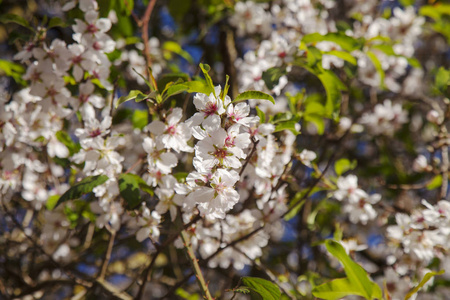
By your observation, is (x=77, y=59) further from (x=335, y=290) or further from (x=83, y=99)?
(x=335, y=290)

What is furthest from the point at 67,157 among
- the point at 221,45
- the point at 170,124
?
the point at 221,45

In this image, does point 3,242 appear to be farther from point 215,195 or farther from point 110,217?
point 215,195

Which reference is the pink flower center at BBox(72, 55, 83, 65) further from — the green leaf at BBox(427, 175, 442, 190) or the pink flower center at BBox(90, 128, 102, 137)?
the green leaf at BBox(427, 175, 442, 190)

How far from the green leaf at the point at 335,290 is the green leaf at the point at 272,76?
0.66 metres

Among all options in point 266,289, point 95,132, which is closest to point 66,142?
point 95,132

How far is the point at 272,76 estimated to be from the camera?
139 centimetres

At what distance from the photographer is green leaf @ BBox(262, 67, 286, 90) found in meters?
1.36

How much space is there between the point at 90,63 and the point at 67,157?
40 centimetres

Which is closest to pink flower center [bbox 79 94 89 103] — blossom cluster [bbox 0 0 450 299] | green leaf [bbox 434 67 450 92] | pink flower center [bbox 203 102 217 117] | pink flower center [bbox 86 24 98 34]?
blossom cluster [bbox 0 0 450 299]

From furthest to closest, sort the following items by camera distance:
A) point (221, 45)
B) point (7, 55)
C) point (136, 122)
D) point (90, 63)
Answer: point (7, 55), point (221, 45), point (136, 122), point (90, 63)

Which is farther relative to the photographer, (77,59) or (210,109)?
(77,59)

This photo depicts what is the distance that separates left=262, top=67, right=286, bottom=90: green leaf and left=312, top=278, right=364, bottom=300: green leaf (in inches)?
25.9

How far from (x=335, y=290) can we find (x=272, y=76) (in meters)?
0.73

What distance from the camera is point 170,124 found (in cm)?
116
